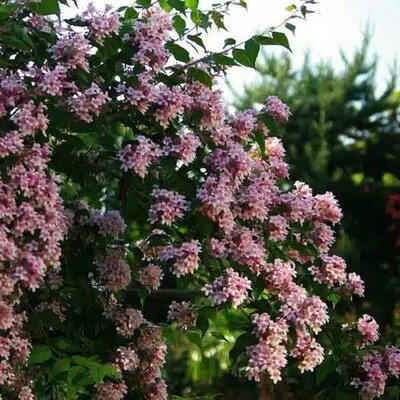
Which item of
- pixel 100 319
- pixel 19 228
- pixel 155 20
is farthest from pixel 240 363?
pixel 155 20

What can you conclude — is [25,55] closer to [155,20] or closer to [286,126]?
[155,20]

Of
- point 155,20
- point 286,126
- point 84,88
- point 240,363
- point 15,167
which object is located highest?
point 286,126

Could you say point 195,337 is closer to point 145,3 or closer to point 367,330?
point 367,330

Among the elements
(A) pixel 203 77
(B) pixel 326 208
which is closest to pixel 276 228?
(B) pixel 326 208

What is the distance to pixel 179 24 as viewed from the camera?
2.89m

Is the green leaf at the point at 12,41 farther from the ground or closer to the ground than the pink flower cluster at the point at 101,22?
closer to the ground

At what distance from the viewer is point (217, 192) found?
8.44ft

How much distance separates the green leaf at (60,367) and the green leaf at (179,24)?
109 cm

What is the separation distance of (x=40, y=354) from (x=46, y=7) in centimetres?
97

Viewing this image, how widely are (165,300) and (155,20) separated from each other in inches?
151

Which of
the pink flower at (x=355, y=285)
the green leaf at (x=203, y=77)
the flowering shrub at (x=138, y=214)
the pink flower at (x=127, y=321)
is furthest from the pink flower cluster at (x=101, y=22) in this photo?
the pink flower at (x=355, y=285)

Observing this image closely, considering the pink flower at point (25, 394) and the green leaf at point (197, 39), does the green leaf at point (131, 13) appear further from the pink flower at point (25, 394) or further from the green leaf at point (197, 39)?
the pink flower at point (25, 394)

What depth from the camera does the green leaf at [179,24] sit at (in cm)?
288

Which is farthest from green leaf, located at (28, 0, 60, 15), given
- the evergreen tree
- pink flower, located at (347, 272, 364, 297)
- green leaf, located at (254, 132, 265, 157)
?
the evergreen tree
